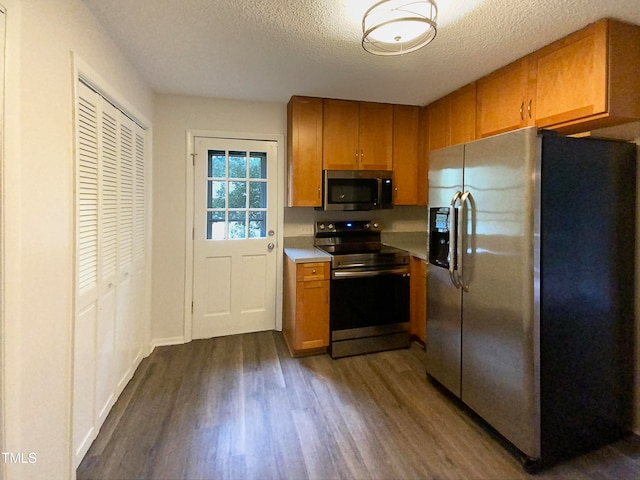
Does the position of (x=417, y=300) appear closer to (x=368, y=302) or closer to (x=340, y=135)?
(x=368, y=302)

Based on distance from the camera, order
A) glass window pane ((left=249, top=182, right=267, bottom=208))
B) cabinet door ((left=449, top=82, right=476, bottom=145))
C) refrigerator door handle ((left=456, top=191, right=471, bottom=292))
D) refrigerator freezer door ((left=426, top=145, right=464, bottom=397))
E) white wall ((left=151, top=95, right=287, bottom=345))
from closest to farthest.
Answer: refrigerator door handle ((left=456, top=191, right=471, bottom=292)), refrigerator freezer door ((left=426, top=145, right=464, bottom=397)), cabinet door ((left=449, top=82, right=476, bottom=145)), white wall ((left=151, top=95, right=287, bottom=345)), glass window pane ((left=249, top=182, right=267, bottom=208))

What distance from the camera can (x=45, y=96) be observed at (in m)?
1.24

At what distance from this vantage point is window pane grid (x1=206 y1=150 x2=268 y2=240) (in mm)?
3088

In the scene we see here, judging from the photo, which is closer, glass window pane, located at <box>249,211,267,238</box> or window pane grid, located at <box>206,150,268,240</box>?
window pane grid, located at <box>206,150,268,240</box>

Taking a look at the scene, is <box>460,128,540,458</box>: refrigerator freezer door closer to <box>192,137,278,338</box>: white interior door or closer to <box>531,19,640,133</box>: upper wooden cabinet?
<box>531,19,640,133</box>: upper wooden cabinet

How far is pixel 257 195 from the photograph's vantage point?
3.20 meters

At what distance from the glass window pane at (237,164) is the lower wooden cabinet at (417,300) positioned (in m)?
1.84

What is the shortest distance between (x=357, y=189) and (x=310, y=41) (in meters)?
1.43

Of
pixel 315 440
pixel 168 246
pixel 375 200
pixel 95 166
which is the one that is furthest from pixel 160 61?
pixel 315 440

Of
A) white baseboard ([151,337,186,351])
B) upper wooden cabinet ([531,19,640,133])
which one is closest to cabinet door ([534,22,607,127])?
upper wooden cabinet ([531,19,640,133])

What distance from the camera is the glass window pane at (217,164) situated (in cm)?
307

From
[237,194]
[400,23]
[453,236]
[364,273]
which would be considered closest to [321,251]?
[364,273]

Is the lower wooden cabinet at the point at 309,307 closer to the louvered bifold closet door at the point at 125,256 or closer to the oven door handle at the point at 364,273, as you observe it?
the oven door handle at the point at 364,273

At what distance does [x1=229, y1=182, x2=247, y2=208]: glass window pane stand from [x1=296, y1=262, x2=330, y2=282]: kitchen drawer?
3.11ft
